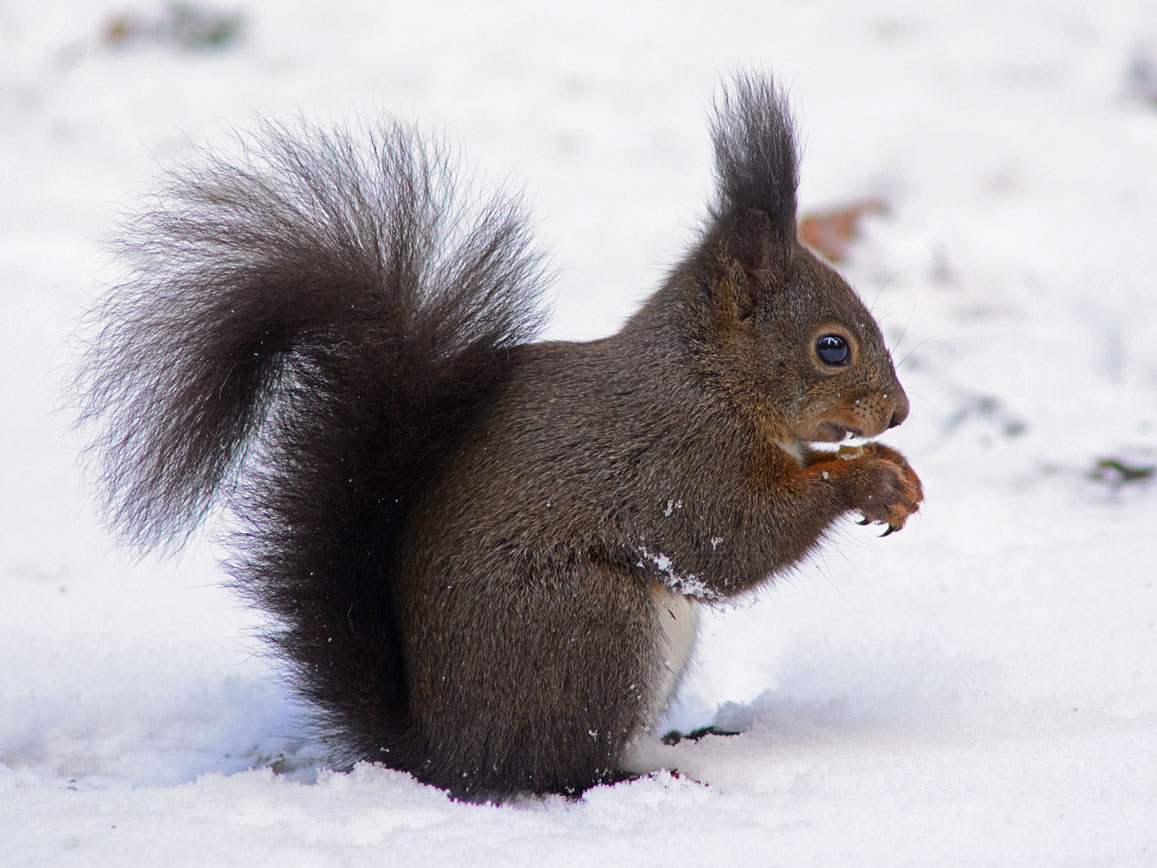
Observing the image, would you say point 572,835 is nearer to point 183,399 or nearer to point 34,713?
point 183,399

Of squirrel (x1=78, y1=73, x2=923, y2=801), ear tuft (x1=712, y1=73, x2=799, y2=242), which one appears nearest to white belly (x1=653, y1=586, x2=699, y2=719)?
squirrel (x1=78, y1=73, x2=923, y2=801)

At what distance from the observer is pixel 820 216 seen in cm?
385

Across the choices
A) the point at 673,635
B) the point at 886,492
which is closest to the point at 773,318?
the point at 886,492

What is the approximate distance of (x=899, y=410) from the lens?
193cm

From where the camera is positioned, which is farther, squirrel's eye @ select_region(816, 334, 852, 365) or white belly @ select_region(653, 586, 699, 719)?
squirrel's eye @ select_region(816, 334, 852, 365)

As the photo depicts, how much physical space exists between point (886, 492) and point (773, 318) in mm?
324

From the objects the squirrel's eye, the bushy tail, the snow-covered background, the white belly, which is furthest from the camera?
the squirrel's eye

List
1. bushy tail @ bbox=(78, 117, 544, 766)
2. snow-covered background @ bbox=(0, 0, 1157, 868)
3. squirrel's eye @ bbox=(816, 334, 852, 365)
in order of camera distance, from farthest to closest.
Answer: squirrel's eye @ bbox=(816, 334, 852, 365) < bushy tail @ bbox=(78, 117, 544, 766) < snow-covered background @ bbox=(0, 0, 1157, 868)

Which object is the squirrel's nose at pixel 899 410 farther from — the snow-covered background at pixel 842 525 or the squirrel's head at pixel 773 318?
the snow-covered background at pixel 842 525

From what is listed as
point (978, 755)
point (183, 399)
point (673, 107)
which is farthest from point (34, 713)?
point (673, 107)

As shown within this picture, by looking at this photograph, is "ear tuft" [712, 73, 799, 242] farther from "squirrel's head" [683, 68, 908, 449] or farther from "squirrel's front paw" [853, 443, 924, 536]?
"squirrel's front paw" [853, 443, 924, 536]

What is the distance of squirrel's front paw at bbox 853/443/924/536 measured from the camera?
184 cm

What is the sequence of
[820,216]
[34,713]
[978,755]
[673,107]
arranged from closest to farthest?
1. [978,755]
2. [34,713]
3. [820,216]
4. [673,107]

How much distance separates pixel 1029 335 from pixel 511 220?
2.07 meters
